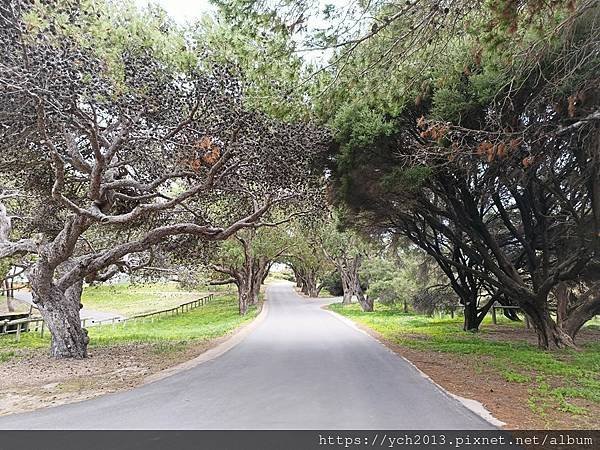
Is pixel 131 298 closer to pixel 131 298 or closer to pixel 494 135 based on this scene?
pixel 131 298

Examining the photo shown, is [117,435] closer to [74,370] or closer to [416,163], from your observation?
[74,370]

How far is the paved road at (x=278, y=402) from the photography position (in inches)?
213

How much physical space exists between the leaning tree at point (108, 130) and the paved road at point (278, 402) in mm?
4247

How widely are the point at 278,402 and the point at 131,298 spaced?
165ft

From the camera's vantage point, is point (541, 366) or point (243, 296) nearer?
point (541, 366)

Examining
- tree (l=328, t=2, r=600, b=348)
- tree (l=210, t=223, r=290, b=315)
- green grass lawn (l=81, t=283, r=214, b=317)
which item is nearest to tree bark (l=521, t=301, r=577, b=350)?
tree (l=328, t=2, r=600, b=348)

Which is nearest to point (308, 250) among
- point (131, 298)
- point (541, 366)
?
point (541, 366)

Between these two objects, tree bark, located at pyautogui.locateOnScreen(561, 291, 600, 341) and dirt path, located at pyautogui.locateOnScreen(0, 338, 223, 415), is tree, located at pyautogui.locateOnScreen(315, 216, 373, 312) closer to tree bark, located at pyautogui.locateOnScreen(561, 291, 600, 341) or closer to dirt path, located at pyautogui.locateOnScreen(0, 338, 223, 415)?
tree bark, located at pyautogui.locateOnScreen(561, 291, 600, 341)

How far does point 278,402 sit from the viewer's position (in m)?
6.45

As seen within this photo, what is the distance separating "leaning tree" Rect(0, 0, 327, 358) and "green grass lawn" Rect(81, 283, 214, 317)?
106 ft

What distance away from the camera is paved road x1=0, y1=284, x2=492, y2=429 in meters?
5.42

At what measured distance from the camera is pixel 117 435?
4.96 m

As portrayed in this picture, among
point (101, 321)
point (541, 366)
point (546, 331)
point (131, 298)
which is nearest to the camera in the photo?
point (541, 366)

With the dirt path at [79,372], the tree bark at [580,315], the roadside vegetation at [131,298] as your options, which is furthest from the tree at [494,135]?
the roadside vegetation at [131,298]
